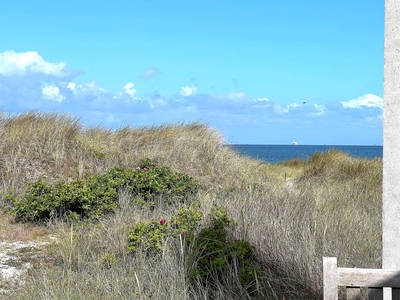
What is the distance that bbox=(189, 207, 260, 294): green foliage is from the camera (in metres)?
4.55

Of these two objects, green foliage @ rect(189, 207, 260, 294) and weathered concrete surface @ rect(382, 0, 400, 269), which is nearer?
weathered concrete surface @ rect(382, 0, 400, 269)

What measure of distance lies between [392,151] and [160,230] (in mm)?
3242

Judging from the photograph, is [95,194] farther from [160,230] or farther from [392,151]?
[392,151]

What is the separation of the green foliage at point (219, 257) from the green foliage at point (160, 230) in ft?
1.26

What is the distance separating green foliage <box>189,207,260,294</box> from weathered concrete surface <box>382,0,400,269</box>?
1.53 metres

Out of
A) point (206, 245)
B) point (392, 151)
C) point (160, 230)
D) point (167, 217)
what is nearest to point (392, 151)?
point (392, 151)

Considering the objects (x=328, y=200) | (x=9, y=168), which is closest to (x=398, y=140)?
(x=328, y=200)

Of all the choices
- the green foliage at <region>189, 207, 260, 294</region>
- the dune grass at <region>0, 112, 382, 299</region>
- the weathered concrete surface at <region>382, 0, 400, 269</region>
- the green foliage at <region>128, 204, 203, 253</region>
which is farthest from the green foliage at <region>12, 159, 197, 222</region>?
the weathered concrete surface at <region>382, 0, 400, 269</region>

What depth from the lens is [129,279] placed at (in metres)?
4.44

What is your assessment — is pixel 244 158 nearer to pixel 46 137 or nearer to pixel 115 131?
pixel 115 131

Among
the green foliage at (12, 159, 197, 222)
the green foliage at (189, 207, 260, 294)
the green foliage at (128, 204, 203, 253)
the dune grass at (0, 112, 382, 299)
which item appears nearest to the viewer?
the dune grass at (0, 112, 382, 299)

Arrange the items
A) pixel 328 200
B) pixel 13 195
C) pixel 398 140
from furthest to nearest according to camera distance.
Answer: pixel 13 195
pixel 328 200
pixel 398 140

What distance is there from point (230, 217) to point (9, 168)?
233 inches

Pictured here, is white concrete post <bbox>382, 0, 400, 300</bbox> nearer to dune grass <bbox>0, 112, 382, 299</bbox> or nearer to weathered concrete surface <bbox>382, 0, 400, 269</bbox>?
weathered concrete surface <bbox>382, 0, 400, 269</bbox>
